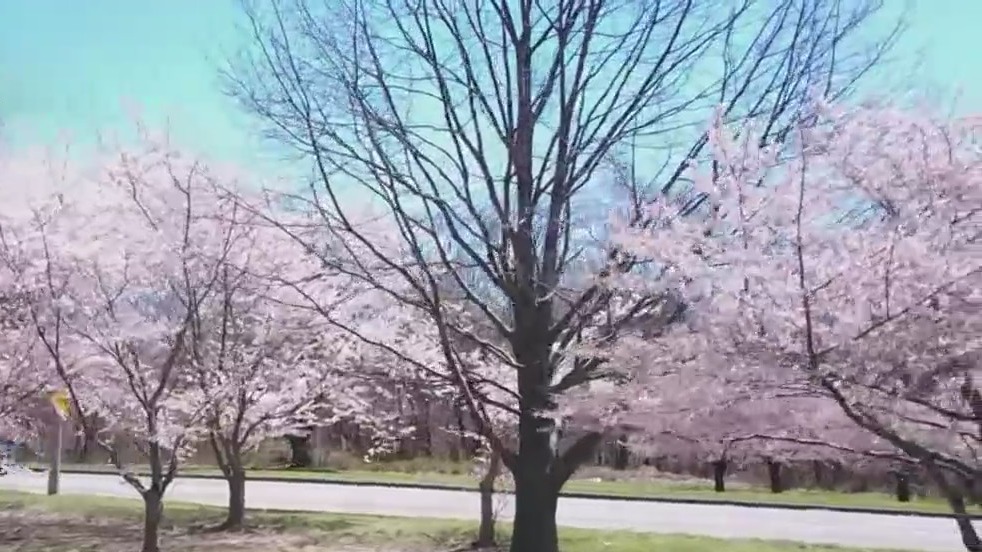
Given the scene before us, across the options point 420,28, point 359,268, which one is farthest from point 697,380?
point 420,28

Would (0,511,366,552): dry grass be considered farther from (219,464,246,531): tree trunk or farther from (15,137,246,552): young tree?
(15,137,246,552): young tree

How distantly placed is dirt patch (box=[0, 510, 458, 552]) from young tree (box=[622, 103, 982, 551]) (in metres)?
7.51

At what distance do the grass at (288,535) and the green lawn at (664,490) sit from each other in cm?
319

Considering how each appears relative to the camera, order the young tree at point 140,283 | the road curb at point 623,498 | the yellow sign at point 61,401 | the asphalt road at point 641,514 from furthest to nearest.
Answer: the road curb at point 623,498 < the asphalt road at point 641,514 < the yellow sign at point 61,401 < the young tree at point 140,283

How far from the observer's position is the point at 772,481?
16234 mm

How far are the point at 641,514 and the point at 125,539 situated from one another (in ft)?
22.7

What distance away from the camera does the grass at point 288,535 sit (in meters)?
10.7

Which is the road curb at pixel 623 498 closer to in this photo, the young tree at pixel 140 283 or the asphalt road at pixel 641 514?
the asphalt road at pixel 641 514

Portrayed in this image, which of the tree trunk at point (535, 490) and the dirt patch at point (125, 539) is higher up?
the tree trunk at point (535, 490)

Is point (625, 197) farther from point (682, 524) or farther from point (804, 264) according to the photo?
point (682, 524)

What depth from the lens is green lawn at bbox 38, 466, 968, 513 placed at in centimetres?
1460

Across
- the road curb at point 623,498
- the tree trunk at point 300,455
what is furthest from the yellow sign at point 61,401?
the tree trunk at point 300,455

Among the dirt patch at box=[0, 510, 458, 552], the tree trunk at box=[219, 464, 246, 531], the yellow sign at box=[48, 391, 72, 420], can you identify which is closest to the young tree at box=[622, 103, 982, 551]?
the dirt patch at box=[0, 510, 458, 552]

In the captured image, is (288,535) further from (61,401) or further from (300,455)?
(300,455)
